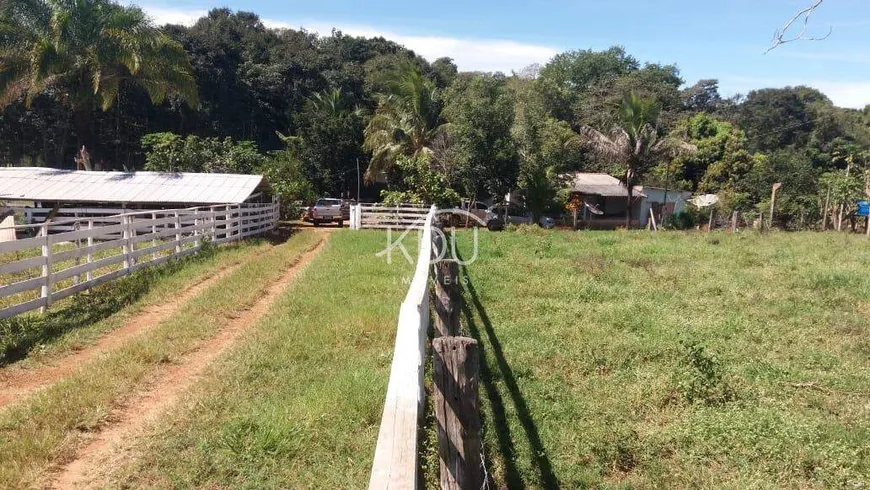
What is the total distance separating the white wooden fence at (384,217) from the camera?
25641 millimetres

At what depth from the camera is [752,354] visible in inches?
279

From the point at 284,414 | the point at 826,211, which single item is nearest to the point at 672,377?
the point at 284,414

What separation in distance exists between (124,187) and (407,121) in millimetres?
14245

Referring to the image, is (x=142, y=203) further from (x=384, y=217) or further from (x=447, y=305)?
(x=447, y=305)

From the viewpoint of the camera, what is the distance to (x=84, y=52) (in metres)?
23.4

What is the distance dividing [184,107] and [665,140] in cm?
3236

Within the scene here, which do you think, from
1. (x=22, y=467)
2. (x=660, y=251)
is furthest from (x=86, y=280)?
(x=660, y=251)

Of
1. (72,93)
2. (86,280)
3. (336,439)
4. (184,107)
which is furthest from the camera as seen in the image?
(184,107)

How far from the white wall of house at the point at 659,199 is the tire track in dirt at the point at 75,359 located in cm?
3196

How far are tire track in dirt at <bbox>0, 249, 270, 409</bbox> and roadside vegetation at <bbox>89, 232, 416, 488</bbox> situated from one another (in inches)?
63.0

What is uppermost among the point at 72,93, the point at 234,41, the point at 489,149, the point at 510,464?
the point at 234,41

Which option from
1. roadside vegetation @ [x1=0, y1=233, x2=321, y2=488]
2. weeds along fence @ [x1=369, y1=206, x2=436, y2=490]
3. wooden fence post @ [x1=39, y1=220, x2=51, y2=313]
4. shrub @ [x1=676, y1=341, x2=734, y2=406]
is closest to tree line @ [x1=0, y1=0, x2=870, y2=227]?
wooden fence post @ [x1=39, y1=220, x2=51, y2=313]

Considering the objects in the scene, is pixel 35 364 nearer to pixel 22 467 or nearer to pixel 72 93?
pixel 22 467

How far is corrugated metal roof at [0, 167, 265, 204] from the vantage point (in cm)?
2020
